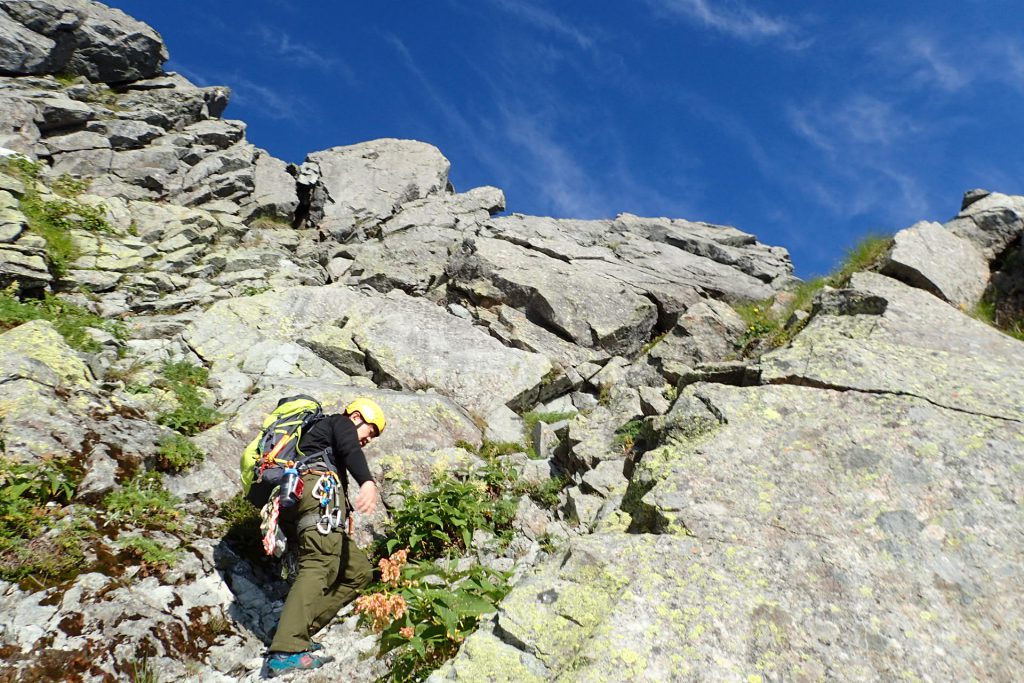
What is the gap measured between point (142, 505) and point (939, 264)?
514 inches

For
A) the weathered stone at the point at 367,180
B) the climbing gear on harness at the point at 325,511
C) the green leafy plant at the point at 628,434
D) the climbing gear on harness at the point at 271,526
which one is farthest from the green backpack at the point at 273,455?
the weathered stone at the point at 367,180

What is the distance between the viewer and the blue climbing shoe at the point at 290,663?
20.0 feet

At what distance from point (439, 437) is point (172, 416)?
15.2 ft

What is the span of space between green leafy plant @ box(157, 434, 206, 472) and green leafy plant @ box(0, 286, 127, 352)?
13.3 ft

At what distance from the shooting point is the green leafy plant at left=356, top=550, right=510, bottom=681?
17.5ft

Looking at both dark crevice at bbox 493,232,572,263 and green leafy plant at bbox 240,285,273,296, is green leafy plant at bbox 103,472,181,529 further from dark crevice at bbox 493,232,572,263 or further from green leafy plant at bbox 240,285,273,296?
dark crevice at bbox 493,232,572,263

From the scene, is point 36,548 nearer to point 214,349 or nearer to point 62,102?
point 214,349

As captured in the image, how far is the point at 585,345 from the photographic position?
17234 mm

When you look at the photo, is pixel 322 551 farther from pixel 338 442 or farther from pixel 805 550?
pixel 805 550

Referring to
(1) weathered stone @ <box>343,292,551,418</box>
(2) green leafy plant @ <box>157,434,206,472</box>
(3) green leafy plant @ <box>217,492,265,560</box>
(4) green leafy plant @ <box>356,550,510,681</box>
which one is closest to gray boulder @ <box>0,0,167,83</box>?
(1) weathered stone @ <box>343,292,551,418</box>

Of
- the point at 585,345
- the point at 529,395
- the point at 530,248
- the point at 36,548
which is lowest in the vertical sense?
the point at 36,548

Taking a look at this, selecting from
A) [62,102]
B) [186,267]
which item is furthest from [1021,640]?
[62,102]

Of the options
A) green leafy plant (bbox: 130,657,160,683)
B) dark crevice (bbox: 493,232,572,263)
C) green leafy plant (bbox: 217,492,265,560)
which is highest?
dark crevice (bbox: 493,232,572,263)

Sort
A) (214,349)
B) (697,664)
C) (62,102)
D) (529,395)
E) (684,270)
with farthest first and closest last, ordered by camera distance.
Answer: (62,102)
(684,270)
(529,395)
(214,349)
(697,664)
